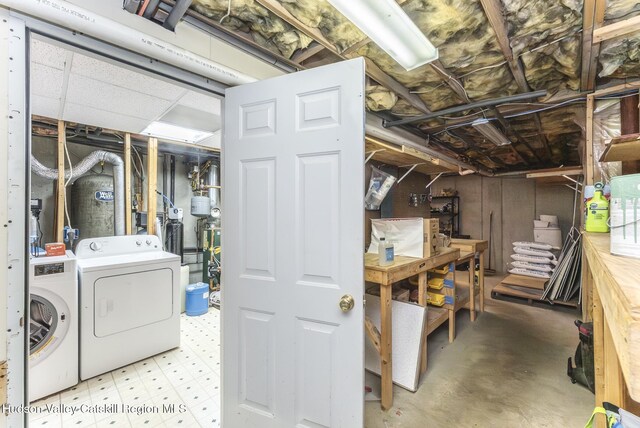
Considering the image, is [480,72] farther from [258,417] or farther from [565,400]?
[258,417]

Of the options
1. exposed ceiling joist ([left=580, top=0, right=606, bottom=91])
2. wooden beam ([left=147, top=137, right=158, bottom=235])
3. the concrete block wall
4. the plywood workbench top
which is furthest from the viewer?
the concrete block wall

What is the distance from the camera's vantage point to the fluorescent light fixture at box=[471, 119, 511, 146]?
2975 millimetres

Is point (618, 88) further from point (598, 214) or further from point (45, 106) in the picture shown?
point (45, 106)

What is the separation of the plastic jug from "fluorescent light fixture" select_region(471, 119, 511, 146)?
1.30 metres

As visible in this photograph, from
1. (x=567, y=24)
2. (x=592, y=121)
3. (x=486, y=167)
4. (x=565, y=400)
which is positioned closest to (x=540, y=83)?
(x=592, y=121)

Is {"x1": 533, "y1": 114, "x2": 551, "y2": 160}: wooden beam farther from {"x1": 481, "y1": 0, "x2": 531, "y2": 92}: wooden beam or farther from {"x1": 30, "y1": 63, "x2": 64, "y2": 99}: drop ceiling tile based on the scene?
{"x1": 30, "y1": 63, "x2": 64, "y2": 99}: drop ceiling tile

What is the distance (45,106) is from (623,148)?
4365mm

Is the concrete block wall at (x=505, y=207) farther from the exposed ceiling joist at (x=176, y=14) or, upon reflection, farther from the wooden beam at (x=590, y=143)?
the exposed ceiling joist at (x=176, y=14)

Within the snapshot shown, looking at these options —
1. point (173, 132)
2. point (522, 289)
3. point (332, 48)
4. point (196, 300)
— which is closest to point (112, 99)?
point (173, 132)

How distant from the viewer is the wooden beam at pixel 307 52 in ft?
5.95

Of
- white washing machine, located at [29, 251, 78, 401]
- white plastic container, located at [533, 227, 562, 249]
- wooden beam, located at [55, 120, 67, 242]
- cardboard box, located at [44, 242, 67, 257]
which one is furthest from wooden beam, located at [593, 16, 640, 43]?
white plastic container, located at [533, 227, 562, 249]

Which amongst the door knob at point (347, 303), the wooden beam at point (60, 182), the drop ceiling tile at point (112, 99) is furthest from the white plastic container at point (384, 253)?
the wooden beam at point (60, 182)

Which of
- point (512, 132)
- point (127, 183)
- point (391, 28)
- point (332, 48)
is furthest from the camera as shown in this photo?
point (512, 132)

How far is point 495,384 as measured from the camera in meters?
2.38
